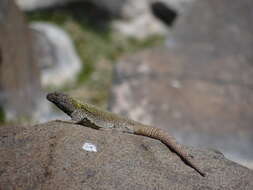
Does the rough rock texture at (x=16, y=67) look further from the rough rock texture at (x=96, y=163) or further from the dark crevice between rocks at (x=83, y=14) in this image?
the rough rock texture at (x=96, y=163)

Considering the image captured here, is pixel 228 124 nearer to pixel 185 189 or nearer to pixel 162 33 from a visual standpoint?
pixel 185 189

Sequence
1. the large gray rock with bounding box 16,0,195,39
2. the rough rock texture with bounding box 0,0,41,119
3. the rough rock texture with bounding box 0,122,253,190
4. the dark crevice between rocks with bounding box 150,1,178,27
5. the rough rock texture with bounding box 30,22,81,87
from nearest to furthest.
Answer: the rough rock texture with bounding box 0,122,253,190 < the rough rock texture with bounding box 0,0,41,119 < the rough rock texture with bounding box 30,22,81,87 < the large gray rock with bounding box 16,0,195,39 < the dark crevice between rocks with bounding box 150,1,178,27

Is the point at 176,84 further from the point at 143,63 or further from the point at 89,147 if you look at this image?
the point at 89,147

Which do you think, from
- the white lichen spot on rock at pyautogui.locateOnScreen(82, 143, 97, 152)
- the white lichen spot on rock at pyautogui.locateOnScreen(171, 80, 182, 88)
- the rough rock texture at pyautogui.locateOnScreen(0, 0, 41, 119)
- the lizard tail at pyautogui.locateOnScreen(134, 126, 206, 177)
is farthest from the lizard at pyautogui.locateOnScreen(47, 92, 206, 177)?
the rough rock texture at pyautogui.locateOnScreen(0, 0, 41, 119)

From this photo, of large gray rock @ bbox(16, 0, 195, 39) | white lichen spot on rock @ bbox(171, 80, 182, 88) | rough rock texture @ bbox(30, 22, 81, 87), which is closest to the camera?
white lichen spot on rock @ bbox(171, 80, 182, 88)

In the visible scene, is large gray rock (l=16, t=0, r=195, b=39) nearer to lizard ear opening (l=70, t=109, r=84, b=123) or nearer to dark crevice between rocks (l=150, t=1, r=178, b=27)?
dark crevice between rocks (l=150, t=1, r=178, b=27)

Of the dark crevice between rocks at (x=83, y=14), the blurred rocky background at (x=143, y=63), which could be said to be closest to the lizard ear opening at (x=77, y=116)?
the blurred rocky background at (x=143, y=63)
